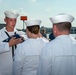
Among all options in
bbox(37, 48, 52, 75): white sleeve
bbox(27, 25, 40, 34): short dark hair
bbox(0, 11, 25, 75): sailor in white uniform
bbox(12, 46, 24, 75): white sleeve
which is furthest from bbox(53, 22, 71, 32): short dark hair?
bbox(0, 11, 25, 75): sailor in white uniform

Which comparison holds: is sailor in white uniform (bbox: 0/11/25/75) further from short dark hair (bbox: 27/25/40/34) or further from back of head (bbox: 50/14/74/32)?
back of head (bbox: 50/14/74/32)

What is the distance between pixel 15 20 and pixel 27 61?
3.20ft

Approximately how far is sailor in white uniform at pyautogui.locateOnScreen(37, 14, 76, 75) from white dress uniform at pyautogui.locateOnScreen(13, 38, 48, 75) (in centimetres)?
52

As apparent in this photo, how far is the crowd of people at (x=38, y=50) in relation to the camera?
2.88 m

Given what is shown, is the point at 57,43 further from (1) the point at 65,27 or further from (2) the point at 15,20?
(2) the point at 15,20

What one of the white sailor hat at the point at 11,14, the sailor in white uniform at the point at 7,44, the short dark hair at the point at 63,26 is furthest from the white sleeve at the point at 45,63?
the white sailor hat at the point at 11,14

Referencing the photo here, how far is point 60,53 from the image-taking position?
2865 mm

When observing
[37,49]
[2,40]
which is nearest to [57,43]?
[37,49]

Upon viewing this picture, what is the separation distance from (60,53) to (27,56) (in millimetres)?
714

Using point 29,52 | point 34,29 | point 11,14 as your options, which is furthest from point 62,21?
point 11,14

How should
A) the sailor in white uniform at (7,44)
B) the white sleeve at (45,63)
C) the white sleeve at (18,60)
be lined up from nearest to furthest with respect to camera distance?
the white sleeve at (45,63) < the white sleeve at (18,60) < the sailor in white uniform at (7,44)

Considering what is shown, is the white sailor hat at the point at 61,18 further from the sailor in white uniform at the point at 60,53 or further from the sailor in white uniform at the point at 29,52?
the sailor in white uniform at the point at 29,52

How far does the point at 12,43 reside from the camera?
3811 millimetres

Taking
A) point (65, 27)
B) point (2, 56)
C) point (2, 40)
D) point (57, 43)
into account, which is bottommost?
point (2, 56)
